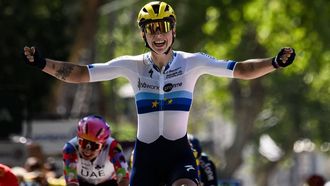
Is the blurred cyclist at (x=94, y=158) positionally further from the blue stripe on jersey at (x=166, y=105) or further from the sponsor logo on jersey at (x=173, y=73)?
the sponsor logo on jersey at (x=173, y=73)

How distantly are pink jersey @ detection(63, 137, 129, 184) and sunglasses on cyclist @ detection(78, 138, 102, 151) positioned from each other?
19 cm

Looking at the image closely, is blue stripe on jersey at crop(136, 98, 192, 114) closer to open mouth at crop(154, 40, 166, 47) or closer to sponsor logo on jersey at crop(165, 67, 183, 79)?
sponsor logo on jersey at crop(165, 67, 183, 79)

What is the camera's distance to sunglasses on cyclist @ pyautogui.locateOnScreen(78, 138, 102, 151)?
11.5m

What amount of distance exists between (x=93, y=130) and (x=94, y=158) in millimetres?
505

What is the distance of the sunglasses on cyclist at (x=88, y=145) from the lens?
1152 cm

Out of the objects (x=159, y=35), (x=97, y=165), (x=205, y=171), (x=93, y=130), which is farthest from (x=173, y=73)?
(x=205, y=171)

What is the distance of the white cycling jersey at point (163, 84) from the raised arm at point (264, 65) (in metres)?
0.09

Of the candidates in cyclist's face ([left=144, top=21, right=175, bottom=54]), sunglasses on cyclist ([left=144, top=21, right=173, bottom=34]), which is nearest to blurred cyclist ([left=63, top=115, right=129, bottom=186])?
cyclist's face ([left=144, top=21, right=175, bottom=54])

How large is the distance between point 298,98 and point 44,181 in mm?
32867

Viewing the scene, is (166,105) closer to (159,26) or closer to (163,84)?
(163,84)

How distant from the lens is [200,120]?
217 feet

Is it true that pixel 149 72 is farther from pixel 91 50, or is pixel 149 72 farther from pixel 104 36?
pixel 104 36

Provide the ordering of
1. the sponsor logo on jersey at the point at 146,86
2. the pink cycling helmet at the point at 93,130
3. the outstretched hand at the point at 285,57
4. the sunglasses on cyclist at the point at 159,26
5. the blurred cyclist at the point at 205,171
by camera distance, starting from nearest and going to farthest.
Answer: the outstretched hand at the point at 285,57 → the sunglasses on cyclist at the point at 159,26 → the sponsor logo on jersey at the point at 146,86 → the pink cycling helmet at the point at 93,130 → the blurred cyclist at the point at 205,171

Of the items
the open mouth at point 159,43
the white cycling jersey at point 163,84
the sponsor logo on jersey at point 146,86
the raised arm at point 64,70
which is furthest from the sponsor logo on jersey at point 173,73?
the raised arm at point 64,70
